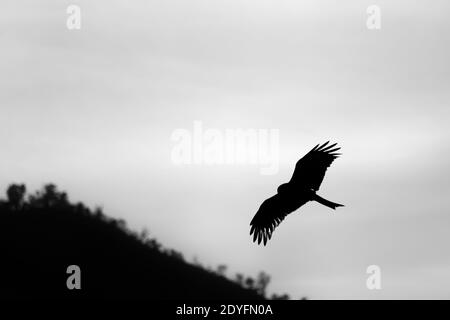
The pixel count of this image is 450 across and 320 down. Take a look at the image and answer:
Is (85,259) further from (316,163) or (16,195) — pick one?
(316,163)

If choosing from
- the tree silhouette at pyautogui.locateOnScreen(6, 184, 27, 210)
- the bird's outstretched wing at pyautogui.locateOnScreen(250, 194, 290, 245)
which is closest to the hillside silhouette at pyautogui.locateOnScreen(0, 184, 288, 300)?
the tree silhouette at pyautogui.locateOnScreen(6, 184, 27, 210)

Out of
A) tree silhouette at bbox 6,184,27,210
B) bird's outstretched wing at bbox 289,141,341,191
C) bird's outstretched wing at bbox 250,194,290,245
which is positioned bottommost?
bird's outstretched wing at bbox 250,194,290,245

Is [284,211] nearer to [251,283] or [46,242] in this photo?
[251,283]

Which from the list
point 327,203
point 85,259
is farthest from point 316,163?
point 85,259

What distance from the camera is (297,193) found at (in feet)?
83.9

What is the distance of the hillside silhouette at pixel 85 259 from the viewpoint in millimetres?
106938

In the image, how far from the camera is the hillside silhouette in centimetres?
10694

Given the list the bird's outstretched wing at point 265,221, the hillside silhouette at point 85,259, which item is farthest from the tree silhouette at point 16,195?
the bird's outstretched wing at point 265,221

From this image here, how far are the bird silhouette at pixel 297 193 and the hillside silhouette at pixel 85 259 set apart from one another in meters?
75.8

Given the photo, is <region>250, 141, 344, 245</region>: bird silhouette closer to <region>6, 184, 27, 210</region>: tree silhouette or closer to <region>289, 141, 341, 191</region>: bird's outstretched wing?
<region>289, 141, 341, 191</region>: bird's outstretched wing

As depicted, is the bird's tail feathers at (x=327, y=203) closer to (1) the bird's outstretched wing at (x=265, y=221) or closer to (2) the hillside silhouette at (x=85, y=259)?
(1) the bird's outstretched wing at (x=265, y=221)

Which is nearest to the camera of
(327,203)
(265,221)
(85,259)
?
(327,203)

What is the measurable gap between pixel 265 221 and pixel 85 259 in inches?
3586
